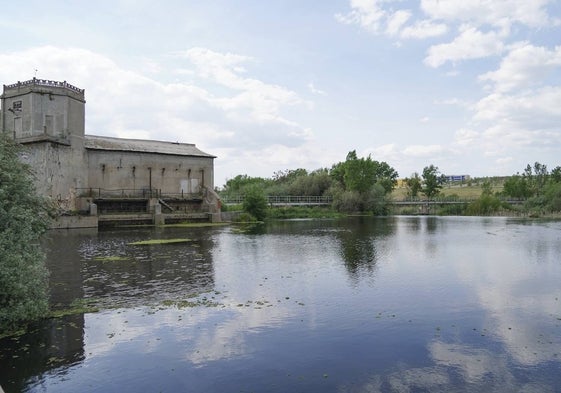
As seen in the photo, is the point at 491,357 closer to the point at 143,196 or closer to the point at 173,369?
the point at 173,369

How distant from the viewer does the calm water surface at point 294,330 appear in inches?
400

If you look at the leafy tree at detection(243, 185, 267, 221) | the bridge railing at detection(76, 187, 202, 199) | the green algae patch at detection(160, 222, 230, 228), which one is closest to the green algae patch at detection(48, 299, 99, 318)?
the green algae patch at detection(160, 222, 230, 228)

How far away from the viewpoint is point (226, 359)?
11281mm

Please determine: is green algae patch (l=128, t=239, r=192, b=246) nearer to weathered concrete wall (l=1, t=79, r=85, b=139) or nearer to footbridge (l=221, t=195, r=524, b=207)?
weathered concrete wall (l=1, t=79, r=85, b=139)

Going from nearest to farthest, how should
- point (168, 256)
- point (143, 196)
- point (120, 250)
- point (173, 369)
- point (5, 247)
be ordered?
point (173, 369) < point (5, 247) < point (168, 256) < point (120, 250) < point (143, 196)

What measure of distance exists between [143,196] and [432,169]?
9773cm

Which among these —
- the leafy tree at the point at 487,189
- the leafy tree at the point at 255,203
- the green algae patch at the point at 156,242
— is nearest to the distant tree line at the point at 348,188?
the leafy tree at the point at 255,203

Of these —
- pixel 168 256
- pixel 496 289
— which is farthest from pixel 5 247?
pixel 496 289

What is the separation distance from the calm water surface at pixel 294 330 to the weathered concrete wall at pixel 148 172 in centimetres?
3616

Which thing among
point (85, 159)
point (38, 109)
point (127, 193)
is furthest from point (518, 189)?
point (38, 109)

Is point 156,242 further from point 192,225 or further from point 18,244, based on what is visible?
point 18,244

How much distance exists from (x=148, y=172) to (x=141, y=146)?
4.10 metres

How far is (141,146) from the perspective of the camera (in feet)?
214

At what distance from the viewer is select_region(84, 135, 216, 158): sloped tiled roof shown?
6038 centimetres
